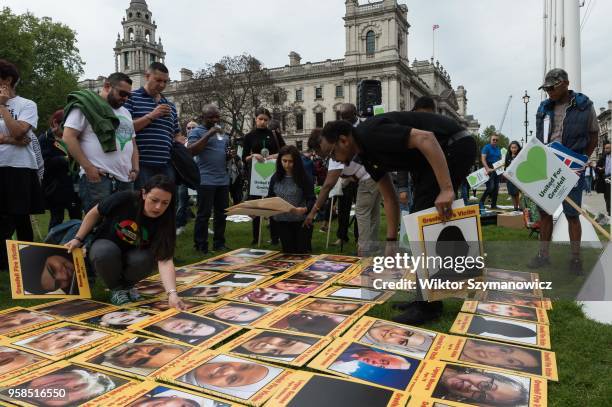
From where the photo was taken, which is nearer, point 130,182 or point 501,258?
point 130,182

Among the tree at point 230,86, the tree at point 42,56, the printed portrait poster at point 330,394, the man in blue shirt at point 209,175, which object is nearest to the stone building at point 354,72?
the tree at point 230,86

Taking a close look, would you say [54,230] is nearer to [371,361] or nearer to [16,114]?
[16,114]

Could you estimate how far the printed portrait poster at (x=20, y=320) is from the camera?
252 centimetres

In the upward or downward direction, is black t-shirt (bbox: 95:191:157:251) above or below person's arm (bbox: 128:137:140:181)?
below

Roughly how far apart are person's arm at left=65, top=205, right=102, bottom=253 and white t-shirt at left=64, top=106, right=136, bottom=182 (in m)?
0.57

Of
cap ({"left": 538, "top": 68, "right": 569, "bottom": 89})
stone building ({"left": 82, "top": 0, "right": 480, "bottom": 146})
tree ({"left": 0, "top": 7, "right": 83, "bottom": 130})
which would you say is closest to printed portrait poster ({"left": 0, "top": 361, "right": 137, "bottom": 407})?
cap ({"left": 538, "top": 68, "right": 569, "bottom": 89})

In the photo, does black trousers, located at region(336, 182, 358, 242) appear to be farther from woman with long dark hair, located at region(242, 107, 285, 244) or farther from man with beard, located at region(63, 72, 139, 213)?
man with beard, located at region(63, 72, 139, 213)

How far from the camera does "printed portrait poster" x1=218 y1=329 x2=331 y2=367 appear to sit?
215 centimetres

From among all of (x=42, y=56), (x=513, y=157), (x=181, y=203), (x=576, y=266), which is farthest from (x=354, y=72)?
Answer: (x=576, y=266)

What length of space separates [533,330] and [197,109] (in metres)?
35.2

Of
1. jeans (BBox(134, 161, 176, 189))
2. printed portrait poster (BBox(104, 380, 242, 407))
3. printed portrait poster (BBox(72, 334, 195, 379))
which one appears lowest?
printed portrait poster (BBox(104, 380, 242, 407))

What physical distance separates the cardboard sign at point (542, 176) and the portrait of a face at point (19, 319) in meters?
3.11

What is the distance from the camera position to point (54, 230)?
3.33 meters

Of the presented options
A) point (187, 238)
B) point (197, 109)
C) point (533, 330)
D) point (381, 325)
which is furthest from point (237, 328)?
point (197, 109)
